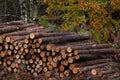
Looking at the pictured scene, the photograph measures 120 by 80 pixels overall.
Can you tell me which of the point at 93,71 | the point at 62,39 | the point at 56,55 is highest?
the point at 62,39

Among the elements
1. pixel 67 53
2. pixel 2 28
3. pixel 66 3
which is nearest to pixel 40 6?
pixel 66 3

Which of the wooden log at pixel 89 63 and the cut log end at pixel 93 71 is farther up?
the wooden log at pixel 89 63

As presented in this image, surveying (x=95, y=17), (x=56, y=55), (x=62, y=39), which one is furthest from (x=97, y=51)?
(x=95, y=17)

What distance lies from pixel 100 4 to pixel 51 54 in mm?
6498

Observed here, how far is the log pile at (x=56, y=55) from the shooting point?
34.5 feet

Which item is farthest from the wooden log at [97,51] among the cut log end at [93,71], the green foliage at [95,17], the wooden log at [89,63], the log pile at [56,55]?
the green foliage at [95,17]

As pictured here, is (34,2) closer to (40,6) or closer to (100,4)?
(40,6)

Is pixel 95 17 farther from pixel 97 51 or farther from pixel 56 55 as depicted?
pixel 56 55

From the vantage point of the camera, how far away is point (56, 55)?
10.9 meters

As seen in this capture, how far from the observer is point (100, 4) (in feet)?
55.2

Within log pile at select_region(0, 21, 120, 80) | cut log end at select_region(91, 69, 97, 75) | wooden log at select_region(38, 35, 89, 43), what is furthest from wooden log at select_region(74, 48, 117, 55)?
wooden log at select_region(38, 35, 89, 43)

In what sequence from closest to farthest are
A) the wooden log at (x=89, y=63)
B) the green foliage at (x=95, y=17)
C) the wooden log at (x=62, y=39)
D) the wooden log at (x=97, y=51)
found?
the wooden log at (x=89, y=63)
the wooden log at (x=97, y=51)
the wooden log at (x=62, y=39)
the green foliage at (x=95, y=17)

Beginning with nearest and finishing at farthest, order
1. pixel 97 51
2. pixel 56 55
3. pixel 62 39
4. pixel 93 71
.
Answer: pixel 93 71, pixel 56 55, pixel 97 51, pixel 62 39

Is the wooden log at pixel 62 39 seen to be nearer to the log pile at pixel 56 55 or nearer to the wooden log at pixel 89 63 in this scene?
the log pile at pixel 56 55
